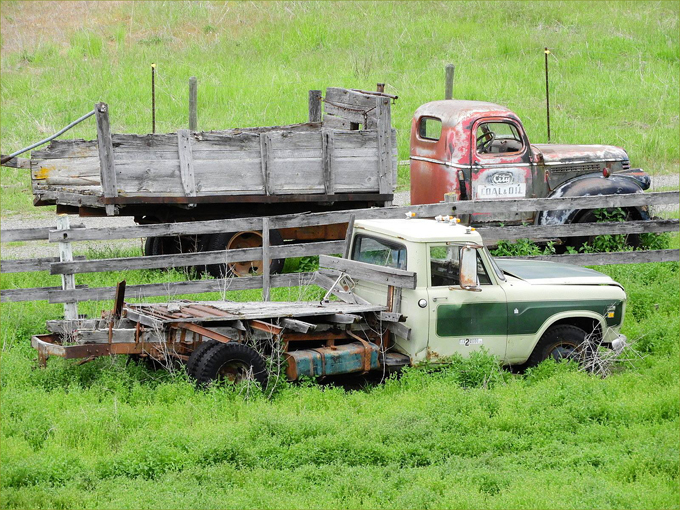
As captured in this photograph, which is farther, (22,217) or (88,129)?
(88,129)

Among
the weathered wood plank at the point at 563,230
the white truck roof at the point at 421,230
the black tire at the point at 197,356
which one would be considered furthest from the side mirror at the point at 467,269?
the weathered wood plank at the point at 563,230

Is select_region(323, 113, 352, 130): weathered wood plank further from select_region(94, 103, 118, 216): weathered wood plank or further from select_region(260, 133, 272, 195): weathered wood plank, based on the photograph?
select_region(94, 103, 118, 216): weathered wood plank

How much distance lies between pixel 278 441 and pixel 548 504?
208 centimetres

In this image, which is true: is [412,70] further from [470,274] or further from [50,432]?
[50,432]

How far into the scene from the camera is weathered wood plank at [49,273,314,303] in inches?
382

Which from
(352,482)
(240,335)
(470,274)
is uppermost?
(470,274)

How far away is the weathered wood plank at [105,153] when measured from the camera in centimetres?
1077

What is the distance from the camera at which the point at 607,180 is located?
12.5 meters

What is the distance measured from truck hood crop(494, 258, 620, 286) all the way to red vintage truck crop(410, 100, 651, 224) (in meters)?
2.85

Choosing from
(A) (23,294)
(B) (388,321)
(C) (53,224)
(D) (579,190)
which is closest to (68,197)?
(A) (23,294)

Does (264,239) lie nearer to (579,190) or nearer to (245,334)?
(245,334)

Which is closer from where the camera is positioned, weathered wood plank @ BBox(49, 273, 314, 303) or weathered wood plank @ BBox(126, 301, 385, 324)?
weathered wood plank @ BBox(126, 301, 385, 324)

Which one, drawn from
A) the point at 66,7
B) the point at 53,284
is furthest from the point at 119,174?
the point at 66,7

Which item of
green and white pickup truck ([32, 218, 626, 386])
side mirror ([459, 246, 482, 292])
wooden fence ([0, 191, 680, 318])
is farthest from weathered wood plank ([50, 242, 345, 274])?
side mirror ([459, 246, 482, 292])
